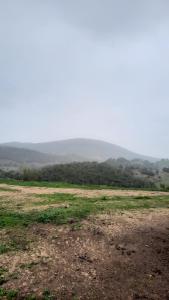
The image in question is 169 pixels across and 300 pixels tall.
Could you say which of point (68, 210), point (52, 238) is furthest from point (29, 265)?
point (68, 210)

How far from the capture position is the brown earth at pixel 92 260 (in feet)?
29.2

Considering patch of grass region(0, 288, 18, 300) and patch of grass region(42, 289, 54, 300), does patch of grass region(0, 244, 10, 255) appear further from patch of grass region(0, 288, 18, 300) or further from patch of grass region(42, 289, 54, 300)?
patch of grass region(42, 289, 54, 300)

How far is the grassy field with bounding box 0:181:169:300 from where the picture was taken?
8.94 meters

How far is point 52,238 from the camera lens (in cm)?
1254

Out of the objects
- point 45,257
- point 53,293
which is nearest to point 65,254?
point 45,257

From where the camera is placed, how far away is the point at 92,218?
1516 cm

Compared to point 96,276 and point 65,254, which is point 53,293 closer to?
point 96,276

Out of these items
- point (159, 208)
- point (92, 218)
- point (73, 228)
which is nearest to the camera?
point (73, 228)

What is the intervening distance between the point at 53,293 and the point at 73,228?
16.5 ft

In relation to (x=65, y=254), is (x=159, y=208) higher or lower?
higher

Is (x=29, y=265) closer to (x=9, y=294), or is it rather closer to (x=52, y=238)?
(x=9, y=294)

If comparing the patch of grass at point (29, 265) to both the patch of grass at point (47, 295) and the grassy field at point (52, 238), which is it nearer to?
the grassy field at point (52, 238)

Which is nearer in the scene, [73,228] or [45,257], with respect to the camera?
[45,257]

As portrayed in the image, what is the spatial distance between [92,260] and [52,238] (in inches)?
92.7
